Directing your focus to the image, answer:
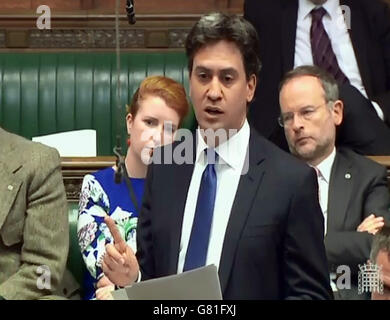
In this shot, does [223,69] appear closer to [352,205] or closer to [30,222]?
[30,222]

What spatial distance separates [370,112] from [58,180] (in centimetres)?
100

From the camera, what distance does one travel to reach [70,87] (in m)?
3.61

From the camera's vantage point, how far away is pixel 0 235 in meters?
2.21

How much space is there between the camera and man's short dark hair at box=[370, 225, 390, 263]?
2.22m

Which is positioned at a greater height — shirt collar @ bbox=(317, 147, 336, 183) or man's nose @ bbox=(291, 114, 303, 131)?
man's nose @ bbox=(291, 114, 303, 131)

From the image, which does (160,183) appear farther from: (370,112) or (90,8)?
(90,8)

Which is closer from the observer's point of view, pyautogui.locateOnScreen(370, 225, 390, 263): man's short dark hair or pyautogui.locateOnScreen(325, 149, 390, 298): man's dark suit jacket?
pyautogui.locateOnScreen(370, 225, 390, 263): man's short dark hair

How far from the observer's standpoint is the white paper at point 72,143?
308cm

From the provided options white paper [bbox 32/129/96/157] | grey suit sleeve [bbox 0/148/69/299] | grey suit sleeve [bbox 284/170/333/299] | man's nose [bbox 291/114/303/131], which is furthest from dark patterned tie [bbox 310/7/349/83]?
grey suit sleeve [bbox 284/170/333/299]

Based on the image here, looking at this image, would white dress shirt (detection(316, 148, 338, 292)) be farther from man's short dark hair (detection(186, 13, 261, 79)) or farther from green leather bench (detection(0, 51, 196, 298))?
green leather bench (detection(0, 51, 196, 298))

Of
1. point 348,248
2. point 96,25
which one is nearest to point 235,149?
point 348,248

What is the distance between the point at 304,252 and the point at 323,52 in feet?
4.67

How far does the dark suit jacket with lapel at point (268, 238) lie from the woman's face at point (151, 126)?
0.64 metres

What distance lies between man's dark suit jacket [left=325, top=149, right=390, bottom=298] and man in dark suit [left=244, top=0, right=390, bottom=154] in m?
0.49
